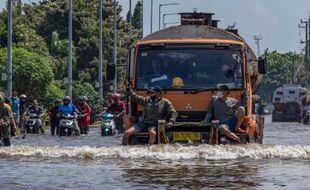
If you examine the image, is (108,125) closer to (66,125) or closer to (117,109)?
(117,109)

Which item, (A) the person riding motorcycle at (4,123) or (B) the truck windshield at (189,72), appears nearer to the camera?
(B) the truck windshield at (189,72)

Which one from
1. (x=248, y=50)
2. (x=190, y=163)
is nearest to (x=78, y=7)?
(x=248, y=50)

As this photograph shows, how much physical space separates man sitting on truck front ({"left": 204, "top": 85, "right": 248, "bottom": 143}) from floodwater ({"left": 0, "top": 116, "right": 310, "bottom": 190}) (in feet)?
2.32

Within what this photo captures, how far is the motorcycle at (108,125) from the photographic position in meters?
38.8

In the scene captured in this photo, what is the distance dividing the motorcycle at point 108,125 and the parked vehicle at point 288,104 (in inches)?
1408

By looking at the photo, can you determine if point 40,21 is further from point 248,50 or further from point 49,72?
point 248,50

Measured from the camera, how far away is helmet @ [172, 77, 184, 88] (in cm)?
2458

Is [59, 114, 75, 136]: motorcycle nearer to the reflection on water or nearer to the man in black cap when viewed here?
the man in black cap

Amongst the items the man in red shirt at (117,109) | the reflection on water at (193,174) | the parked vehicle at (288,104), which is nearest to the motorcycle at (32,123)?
the man in red shirt at (117,109)

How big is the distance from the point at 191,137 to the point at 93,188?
808 centimetres

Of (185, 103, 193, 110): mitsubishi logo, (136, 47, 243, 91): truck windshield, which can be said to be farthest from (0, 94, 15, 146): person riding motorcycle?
(185, 103, 193, 110): mitsubishi logo

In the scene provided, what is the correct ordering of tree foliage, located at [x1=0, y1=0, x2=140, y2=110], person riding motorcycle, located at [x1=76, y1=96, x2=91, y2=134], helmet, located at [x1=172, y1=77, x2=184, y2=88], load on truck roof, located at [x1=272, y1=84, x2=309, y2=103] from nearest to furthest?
helmet, located at [x1=172, y1=77, x2=184, y2=88] → person riding motorcycle, located at [x1=76, y1=96, x2=91, y2=134] → tree foliage, located at [x1=0, y1=0, x2=140, y2=110] → load on truck roof, located at [x1=272, y1=84, x2=309, y2=103]

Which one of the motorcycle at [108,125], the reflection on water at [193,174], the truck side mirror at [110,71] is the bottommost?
the reflection on water at [193,174]

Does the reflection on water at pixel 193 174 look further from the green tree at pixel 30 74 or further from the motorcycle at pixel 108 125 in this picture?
the green tree at pixel 30 74
